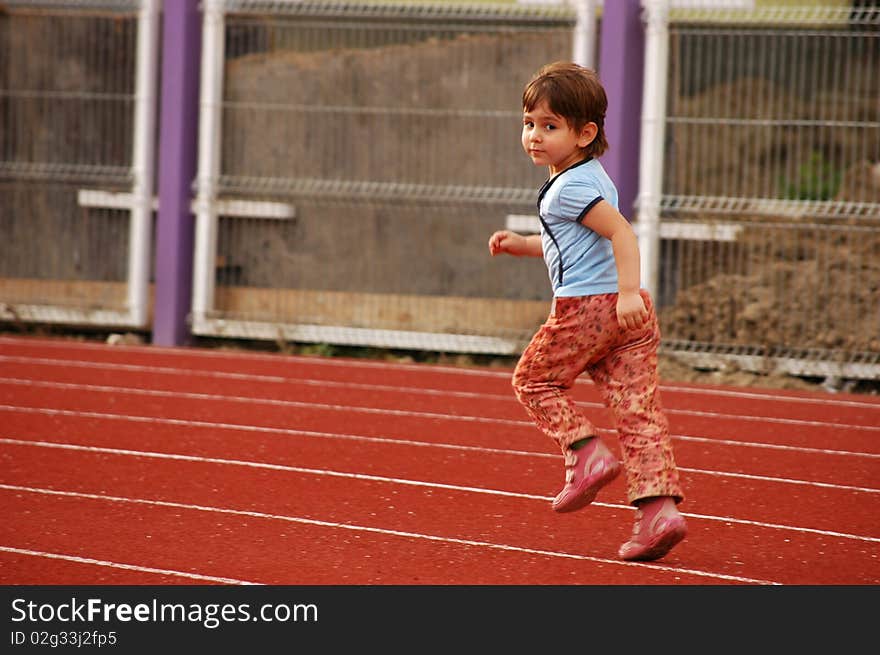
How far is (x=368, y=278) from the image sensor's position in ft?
30.4

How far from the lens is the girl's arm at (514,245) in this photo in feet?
12.7

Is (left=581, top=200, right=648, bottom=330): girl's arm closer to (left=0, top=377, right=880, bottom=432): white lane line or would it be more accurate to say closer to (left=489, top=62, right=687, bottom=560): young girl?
(left=489, top=62, right=687, bottom=560): young girl

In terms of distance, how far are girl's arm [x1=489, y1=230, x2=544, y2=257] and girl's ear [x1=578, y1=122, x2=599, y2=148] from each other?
0.32 metres

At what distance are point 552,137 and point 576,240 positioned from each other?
27 centimetres

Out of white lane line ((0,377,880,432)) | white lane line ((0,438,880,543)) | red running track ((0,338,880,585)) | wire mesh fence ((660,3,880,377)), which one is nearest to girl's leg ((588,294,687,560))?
red running track ((0,338,880,585))

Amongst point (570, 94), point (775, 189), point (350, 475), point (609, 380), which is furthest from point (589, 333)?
point (775, 189)

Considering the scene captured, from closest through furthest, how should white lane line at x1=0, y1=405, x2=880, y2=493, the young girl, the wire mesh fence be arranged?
the young girl, white lane line at x1=0, y1=405, x2=880, y2=493, the wire mesh fence

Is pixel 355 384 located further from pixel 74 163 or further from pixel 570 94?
pixel 570 94

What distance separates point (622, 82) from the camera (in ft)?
28.7

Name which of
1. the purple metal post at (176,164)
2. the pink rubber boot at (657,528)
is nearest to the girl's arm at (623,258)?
the pink rubber boot at (657,528)

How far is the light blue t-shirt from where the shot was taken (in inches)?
143

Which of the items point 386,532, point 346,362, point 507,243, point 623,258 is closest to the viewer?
point 623,258

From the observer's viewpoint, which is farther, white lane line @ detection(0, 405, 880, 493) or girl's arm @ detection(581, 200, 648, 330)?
white lane line @ detection(0, 405, 880, 493)

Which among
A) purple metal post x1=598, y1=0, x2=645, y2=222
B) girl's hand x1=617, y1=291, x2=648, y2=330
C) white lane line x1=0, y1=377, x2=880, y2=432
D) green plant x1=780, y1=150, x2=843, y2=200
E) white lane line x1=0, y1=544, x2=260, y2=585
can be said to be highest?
purple metal post x1=598, y1=0, x2=645, y2=222
